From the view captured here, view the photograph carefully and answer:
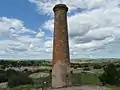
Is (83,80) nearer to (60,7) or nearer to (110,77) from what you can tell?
(110,77)

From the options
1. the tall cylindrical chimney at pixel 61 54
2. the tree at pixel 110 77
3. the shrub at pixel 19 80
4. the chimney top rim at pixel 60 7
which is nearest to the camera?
the tall cylindrical chimney at pixel 61 54

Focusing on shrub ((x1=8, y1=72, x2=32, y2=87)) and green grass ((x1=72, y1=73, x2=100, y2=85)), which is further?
shrub ((x1=8, y1=72, x2=32, y2=87))

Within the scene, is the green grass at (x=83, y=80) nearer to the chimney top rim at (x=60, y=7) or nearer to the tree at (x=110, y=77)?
the tree at (x=110, y=77)

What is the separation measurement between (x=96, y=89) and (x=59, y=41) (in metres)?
6.43

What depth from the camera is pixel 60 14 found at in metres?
20.0

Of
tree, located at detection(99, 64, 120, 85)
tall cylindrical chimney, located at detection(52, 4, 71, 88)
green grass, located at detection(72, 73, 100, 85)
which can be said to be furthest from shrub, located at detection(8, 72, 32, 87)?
tall cylindrical chimney, located at detection(52, 4, 71, 88)

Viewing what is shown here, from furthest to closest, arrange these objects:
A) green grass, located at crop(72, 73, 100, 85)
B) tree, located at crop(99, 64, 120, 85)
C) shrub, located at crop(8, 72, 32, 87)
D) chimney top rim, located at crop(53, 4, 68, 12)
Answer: shrub, located at crop(8, 72, 32, 87) < tree, located at crop(99, 64, 120, 85) < green grass, located at crop(72, 73, 100, 85) < chimney top rim, located at crop(53, 4, 68, 12)

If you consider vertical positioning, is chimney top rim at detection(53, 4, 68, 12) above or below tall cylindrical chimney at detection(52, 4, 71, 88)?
above

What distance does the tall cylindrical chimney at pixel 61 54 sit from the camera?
1938 cm

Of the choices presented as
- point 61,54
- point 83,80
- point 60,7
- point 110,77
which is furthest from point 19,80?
point 60,7

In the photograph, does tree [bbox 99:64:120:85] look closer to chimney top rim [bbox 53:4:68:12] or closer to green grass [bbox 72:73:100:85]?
green grass [bbox 72:73:100:85]

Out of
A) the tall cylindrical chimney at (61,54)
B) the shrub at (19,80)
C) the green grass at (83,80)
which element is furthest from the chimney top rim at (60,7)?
the shrub at (19,80)

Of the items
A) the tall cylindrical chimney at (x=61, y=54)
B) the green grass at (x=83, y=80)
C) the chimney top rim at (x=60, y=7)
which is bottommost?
the green grass at (x=83, y=80)

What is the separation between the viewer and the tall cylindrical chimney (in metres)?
19.4
